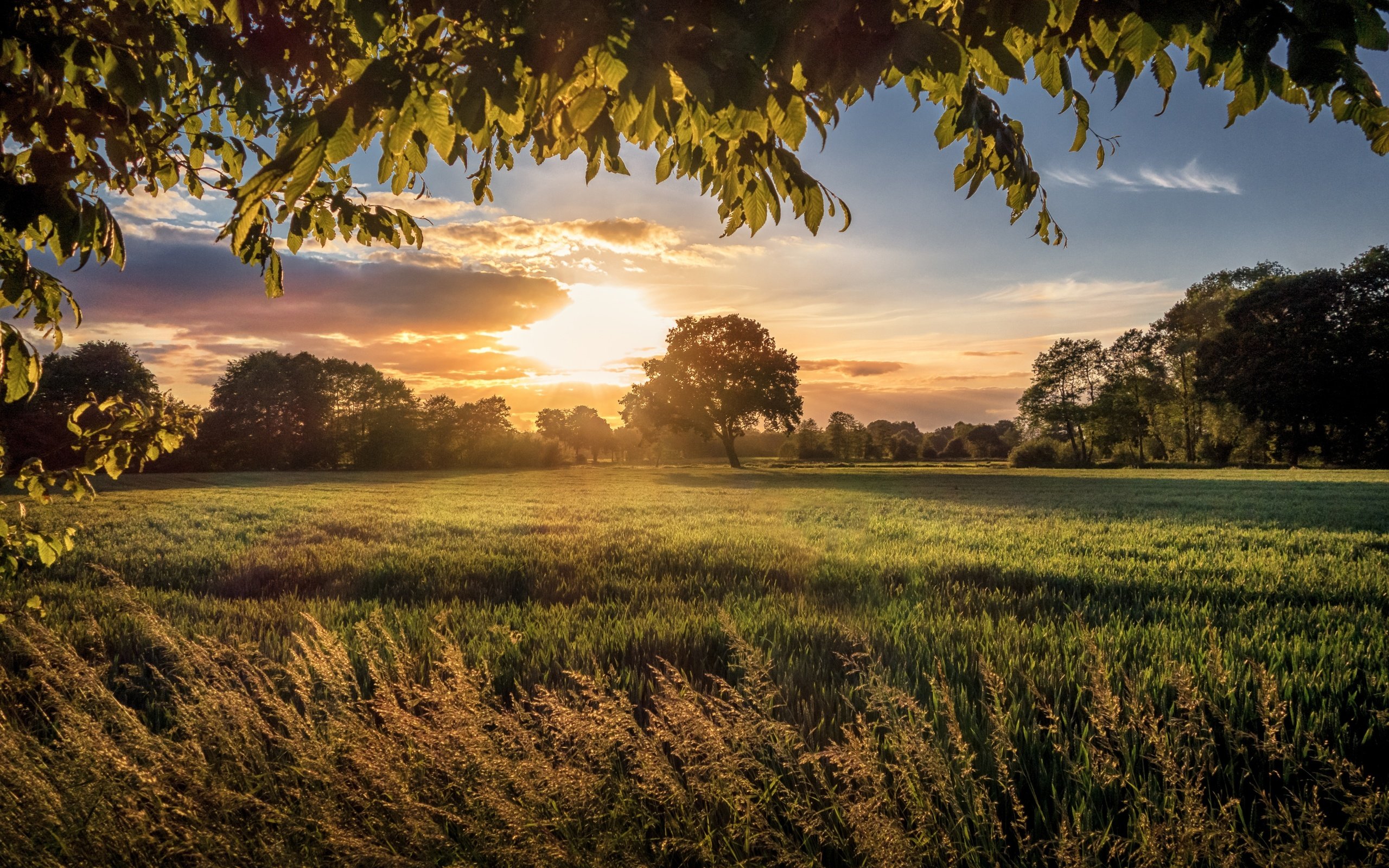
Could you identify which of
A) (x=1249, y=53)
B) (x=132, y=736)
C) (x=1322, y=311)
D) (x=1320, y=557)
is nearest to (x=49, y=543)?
(x=132, y=736)

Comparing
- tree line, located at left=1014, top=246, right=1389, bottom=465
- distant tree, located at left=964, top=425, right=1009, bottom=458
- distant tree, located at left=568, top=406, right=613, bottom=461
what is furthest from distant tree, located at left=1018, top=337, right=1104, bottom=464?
distant tree, located at left=568, top=406, right=613, bottom=461

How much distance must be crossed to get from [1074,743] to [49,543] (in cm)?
523

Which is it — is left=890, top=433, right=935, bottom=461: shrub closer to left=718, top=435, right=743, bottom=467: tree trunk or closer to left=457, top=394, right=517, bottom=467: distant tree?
left=718, top=435, right=743, bottom=467: tree trunk

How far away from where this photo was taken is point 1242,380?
146ft

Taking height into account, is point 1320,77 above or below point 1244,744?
above

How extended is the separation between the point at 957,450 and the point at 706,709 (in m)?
100

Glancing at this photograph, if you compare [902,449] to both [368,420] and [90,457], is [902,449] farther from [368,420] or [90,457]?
[90,457]

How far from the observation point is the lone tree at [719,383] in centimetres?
4769

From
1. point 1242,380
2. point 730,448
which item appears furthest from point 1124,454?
point 730,448

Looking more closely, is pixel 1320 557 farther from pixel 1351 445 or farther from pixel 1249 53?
pixel 1351 445

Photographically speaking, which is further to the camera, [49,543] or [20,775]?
[49,543]

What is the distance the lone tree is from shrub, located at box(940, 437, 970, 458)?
53.4 metres

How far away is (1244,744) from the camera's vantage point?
2.60 m

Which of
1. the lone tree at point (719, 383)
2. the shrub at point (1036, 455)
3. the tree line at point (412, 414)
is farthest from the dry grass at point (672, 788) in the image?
the shrub at point (1036, 455)
